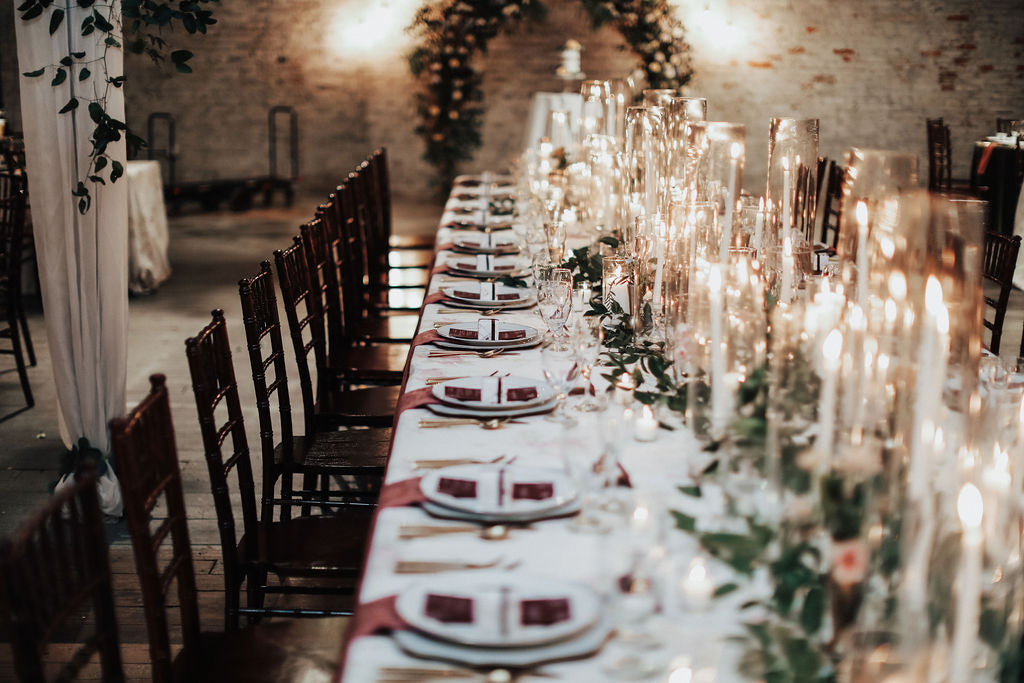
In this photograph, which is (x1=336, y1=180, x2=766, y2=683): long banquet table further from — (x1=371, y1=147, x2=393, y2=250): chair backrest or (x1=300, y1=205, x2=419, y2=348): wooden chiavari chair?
(x1=371, y1=147, x2=393, y2=250): chair backrest

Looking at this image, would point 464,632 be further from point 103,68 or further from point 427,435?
point 103,68

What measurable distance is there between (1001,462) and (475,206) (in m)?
3.73

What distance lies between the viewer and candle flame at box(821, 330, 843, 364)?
4.49 ft

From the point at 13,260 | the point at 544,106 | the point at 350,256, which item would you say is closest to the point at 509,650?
the point at 350,256

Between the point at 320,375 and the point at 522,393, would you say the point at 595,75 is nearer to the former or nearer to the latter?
the point at 320,375

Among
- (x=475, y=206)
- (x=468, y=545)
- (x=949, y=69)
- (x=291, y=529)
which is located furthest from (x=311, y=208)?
(x=468, y=545)

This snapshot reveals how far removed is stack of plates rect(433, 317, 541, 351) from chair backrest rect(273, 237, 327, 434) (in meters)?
0.52

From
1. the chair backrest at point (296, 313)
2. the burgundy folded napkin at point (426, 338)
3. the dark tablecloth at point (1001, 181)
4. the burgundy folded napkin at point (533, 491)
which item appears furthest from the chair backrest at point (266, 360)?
the dark tablecloth at point (1001, 181)

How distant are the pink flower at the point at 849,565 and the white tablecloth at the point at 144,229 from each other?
5.95 m

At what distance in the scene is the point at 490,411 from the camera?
6.86 ft

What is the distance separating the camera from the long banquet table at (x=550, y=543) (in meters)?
1.21

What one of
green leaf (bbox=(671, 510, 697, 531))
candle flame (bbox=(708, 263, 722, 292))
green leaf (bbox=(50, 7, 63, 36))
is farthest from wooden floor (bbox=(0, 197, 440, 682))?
green leaf (bbox=(50, 7, 63, 36))

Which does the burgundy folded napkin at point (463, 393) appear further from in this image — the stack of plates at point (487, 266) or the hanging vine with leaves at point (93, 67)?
the hanging vine with leaves at point (93, 67)

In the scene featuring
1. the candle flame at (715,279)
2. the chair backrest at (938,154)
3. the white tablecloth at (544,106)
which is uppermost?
the white tablecloth at (544,106)
